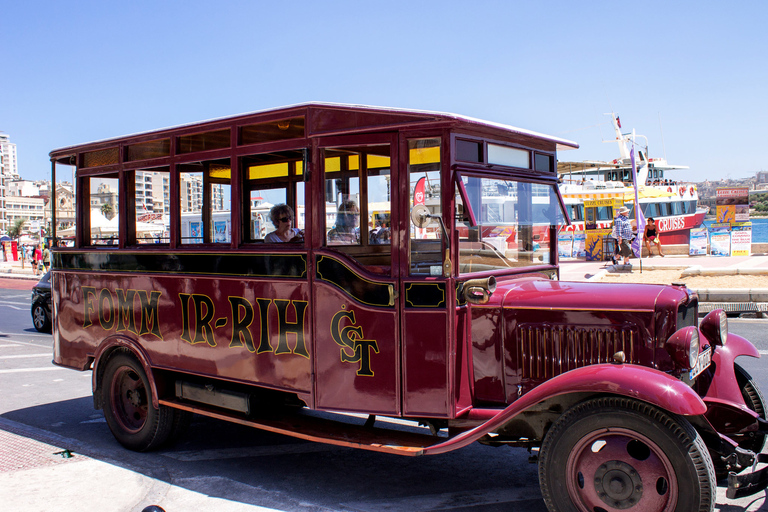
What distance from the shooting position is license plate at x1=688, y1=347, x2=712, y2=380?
3.67 m

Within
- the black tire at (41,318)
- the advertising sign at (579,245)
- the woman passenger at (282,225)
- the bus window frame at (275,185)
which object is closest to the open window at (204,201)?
the bus window frame at (275,185)

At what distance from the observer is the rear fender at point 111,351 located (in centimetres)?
532

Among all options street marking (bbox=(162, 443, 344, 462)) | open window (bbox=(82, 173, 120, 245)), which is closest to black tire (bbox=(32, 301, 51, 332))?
open window (bbox=(82, 173, 120, 245))

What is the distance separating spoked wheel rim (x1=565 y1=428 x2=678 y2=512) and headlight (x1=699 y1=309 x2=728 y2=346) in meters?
1.15

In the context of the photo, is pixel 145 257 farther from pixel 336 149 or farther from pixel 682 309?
pixel 682 309

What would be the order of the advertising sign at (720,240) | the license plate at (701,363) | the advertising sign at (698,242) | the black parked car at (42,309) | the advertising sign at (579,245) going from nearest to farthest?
the license plate at (701,363), the black parked car at (42,309), the advertising sign at (720,240), the advertising sign at (698,242), the advertising sign at (579,245)

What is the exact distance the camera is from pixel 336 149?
4.46m

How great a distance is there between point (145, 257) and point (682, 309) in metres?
4.13

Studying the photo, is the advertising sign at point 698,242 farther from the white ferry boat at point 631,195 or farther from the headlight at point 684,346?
the headlight at point 684,346

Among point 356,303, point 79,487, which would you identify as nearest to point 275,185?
point 356,303

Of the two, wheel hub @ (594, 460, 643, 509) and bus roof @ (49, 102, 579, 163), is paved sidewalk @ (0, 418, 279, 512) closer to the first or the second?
wheel hub @ (594, 460, 643, 509)

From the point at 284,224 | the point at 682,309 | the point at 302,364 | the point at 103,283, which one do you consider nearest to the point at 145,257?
the point at 103,283

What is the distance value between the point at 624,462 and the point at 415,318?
1.41 meters

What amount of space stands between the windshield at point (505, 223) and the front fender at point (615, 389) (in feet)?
3.00
